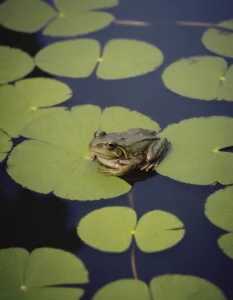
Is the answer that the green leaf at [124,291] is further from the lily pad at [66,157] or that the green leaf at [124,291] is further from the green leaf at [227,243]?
the lily pad at [66,157]

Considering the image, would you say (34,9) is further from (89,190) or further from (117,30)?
(89,190)

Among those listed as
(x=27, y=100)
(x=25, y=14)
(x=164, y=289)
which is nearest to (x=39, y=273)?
(x=164, y=289)

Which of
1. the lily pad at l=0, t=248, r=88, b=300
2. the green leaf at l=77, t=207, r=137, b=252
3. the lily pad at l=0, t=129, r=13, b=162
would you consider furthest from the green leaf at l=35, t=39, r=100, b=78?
the lily pad at l=0, t=248, r=88, b=300

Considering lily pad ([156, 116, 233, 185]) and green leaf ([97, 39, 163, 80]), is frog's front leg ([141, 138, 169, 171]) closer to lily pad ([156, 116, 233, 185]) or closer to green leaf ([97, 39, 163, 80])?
lily pad ([156, 116, 233, 185])

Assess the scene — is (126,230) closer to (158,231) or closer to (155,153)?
(158,231)

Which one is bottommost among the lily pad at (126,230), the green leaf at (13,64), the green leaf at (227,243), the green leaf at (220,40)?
the lily pad at (126,230)

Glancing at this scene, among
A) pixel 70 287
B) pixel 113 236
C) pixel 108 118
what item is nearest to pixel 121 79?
pixel 108 118

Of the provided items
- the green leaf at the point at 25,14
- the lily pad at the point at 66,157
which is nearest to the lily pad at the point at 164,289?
the lily pad at the point at 66,157
